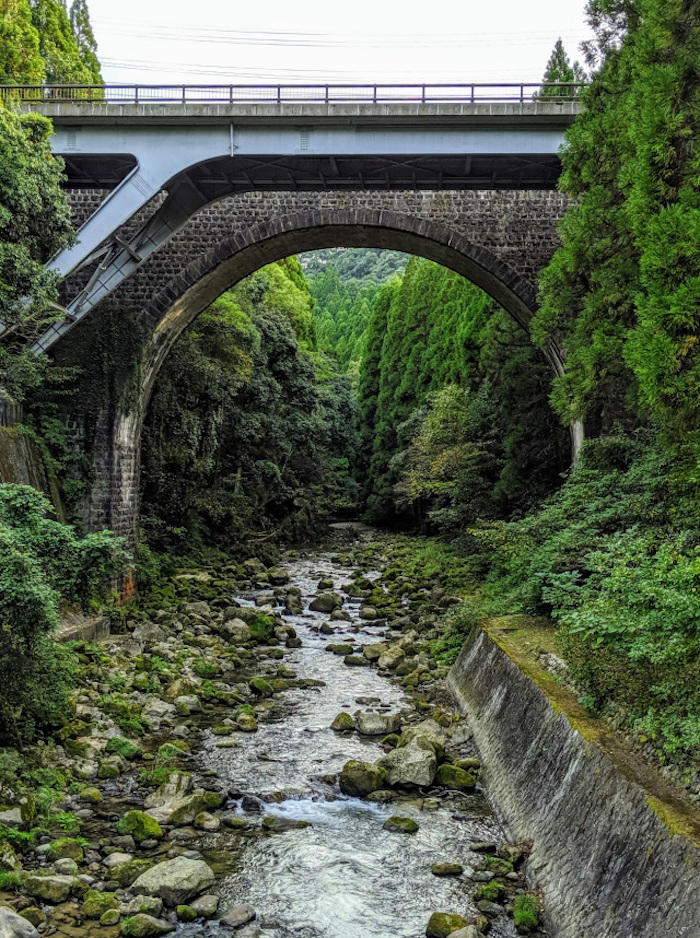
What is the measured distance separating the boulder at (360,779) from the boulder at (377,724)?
4.84 feet

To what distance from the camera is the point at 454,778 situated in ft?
26.3

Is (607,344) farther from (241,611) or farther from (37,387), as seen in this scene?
(37,387)

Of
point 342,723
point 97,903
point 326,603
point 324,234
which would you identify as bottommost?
point 326,603

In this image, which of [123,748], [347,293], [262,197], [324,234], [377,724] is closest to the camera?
[123,748]

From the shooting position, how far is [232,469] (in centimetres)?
2662

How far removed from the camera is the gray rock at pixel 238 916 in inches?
222

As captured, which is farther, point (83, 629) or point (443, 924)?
point (83, 629)

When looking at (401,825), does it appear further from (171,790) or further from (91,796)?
(91,796)

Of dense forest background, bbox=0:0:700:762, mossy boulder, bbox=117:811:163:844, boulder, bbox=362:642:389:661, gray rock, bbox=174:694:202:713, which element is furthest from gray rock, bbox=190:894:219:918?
boulder, bbox=362:642:389:661

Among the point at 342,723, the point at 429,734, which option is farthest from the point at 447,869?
the point at 342,723

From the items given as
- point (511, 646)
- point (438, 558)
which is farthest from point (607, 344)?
point (438, 558)

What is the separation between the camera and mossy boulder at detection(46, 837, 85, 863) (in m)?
6.41

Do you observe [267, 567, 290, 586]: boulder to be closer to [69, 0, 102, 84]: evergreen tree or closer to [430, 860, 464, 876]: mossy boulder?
[430, 860, 464, 876]: mossy boulder

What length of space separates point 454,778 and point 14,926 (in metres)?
4.29
